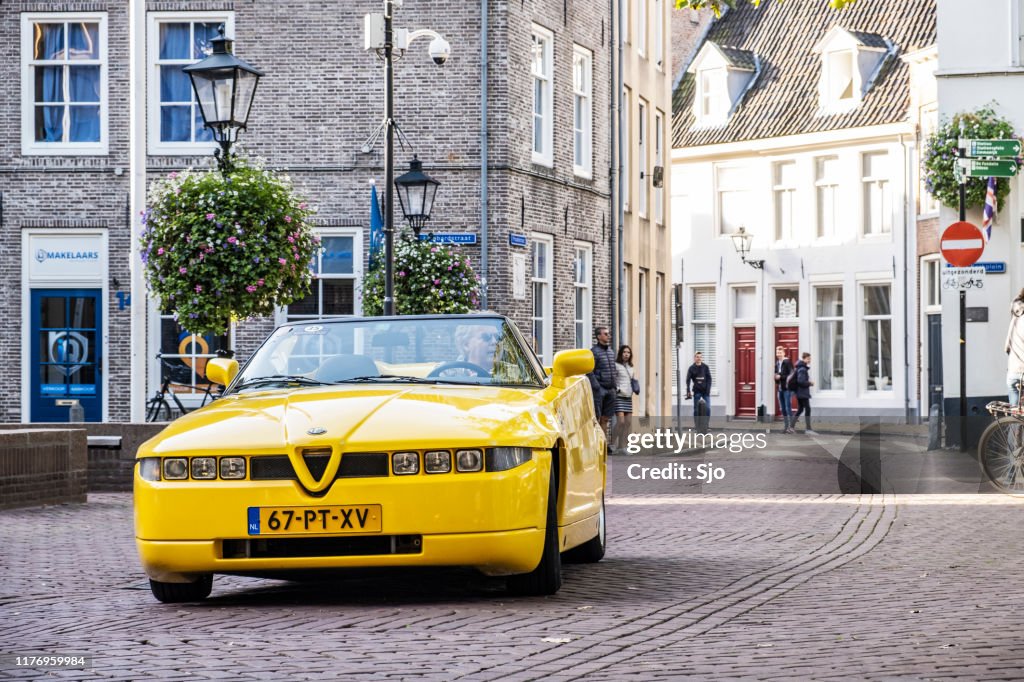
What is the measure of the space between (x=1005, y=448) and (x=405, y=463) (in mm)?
10142

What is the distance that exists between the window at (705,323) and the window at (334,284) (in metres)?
24.5

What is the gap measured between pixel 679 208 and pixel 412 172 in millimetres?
28860

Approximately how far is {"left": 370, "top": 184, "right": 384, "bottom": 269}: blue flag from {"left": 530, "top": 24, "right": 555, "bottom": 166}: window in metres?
3.58

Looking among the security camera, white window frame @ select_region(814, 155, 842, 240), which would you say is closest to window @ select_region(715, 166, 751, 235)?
white window frame @ select_region(814, 155, 842, 240)

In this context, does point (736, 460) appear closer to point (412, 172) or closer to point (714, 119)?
point (412, 172)

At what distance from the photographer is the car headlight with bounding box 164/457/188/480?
793 cm

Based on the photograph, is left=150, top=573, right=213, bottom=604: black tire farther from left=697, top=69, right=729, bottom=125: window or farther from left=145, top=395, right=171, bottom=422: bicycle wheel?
left=697, top=69, right=729, bottom=125: window

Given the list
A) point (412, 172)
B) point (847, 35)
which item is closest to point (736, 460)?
point (412, 172)

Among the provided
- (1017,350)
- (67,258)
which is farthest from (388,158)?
(67,258)

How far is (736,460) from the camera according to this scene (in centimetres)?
2092

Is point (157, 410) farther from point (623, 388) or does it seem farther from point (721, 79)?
point (721, 79)

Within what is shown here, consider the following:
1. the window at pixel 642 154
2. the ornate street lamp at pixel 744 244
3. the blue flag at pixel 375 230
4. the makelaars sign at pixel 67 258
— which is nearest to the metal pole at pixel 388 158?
the blue flag at pixel 375 230

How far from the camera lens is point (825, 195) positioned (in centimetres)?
4759

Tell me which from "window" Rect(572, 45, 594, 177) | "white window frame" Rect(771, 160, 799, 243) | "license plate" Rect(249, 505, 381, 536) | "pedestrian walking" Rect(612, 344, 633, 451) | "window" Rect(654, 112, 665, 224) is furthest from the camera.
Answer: "white window frame" Rect(771, 160, 799, 243)
